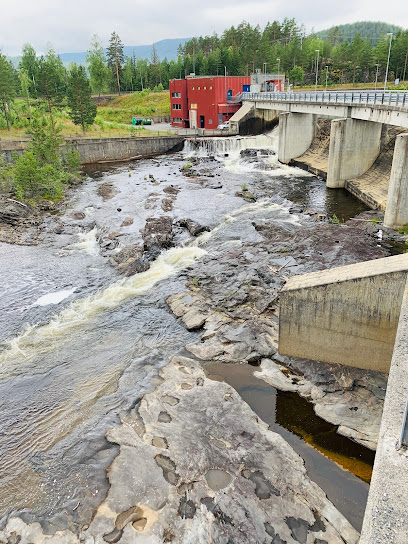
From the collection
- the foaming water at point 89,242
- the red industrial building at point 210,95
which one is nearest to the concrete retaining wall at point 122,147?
the red industrial building at point 210,95

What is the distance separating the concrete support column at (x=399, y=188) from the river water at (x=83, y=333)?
4662mm

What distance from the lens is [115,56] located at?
118562 mm

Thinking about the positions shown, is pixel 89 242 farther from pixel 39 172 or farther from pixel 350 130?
pixel 350 130

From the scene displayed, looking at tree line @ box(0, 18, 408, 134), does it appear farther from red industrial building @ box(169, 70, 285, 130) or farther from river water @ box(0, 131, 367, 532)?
river water @ box(0, 131, 367, 532)

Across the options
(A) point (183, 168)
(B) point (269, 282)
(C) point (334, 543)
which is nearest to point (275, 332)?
(B) point (269, 282)

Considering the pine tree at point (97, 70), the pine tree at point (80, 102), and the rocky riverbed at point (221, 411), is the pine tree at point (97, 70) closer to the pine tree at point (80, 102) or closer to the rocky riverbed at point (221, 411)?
the pine tree at point (80, 102)

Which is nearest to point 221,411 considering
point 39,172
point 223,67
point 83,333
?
point 83,333

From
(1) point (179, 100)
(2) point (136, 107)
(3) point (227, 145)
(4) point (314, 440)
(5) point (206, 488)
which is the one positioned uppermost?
(1) point (179, 100)

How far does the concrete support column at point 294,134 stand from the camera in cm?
4809

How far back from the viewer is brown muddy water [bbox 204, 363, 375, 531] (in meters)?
9.70

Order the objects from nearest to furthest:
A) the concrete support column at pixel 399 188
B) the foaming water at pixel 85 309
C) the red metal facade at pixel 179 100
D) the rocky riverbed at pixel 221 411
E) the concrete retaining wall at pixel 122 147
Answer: the rocky riverbed at pixel 221 411
the foaming water at pixel 85 309
the concrete support column at pixel 399 188
the concrete retaining wall at pixel 122 147
the red metal facade at pixel 179 100

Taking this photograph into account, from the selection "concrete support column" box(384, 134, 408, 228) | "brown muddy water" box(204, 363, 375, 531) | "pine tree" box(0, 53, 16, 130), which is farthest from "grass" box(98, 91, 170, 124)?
"brown muddy water" box(204, 363, 375, 531)

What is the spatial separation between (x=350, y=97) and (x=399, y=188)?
47.0 ft

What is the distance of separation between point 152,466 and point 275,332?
737 centimetres
